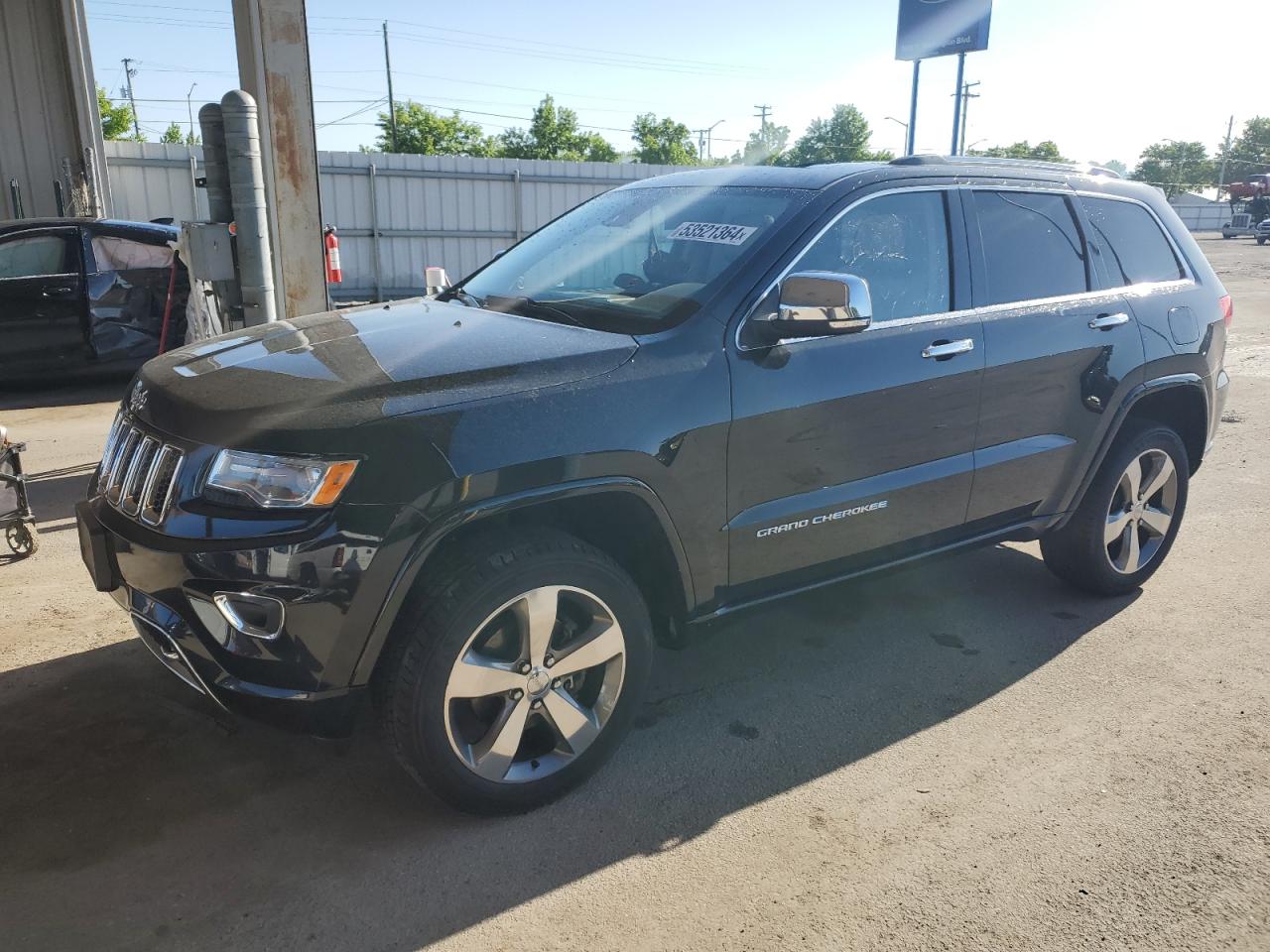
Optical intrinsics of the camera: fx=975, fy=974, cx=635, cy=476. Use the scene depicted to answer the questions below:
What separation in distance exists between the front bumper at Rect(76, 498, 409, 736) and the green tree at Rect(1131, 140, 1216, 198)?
110 metres

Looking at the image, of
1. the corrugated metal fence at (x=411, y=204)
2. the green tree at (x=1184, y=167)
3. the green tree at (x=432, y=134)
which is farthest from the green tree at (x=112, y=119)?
the green tree at (x=1184, y=167)

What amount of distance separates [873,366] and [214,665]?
7.34ft

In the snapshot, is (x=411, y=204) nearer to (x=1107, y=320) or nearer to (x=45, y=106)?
(x=45, y=106)

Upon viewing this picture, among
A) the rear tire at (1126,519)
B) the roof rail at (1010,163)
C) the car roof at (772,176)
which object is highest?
the roof rail at (1010,163)

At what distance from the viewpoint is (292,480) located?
245cm

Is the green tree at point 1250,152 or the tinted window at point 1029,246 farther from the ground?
the green tree at point 1250,152

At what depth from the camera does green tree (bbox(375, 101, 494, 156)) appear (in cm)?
5469

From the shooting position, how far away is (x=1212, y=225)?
62.8 meters

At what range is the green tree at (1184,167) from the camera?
97125 millimetres

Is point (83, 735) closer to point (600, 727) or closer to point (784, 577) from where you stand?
point (600, 727)

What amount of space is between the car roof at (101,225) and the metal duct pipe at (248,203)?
3970 mm

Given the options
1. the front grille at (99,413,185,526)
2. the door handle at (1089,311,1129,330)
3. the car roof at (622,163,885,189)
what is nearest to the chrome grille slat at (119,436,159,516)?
the front grille at (99,413,185,526)

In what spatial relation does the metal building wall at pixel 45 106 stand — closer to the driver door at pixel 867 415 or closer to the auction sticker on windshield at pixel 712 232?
the auction sticker on windshield at pixel 712 232

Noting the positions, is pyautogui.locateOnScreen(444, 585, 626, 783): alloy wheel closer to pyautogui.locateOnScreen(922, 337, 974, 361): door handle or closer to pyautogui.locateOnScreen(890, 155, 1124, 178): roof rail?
pyautogui.locateOnScreen(922, 337, 974, 361): door handle
